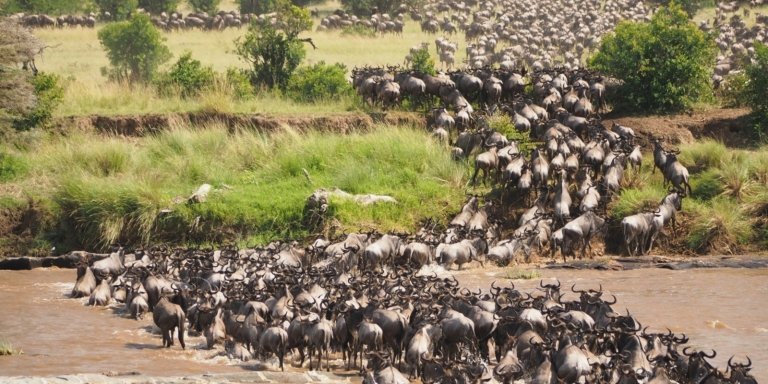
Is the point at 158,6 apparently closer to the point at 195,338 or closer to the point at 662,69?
the point at 662,69

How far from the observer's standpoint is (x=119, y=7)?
53875 mm

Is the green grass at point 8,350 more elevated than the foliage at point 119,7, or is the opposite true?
the green grass at point 8,350

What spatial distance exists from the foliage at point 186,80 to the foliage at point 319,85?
6.99 ft

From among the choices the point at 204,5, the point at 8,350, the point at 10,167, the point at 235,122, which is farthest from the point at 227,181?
the point at 204,5

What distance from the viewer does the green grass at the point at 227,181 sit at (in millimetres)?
23094

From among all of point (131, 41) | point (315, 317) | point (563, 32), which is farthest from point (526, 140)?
point (563, 32)

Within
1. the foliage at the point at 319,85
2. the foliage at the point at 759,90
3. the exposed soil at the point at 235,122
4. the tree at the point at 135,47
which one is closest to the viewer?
the foliage at the point at 759,90

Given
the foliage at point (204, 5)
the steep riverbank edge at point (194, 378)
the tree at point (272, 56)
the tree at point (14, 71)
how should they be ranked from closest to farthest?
the steep riverbank edge at point (194, 378), the tree at point (14, 71), the tree at point (272, 56), the foliage at point (204, 5)

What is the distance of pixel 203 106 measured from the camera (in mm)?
28609

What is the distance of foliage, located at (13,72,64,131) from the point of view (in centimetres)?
2652

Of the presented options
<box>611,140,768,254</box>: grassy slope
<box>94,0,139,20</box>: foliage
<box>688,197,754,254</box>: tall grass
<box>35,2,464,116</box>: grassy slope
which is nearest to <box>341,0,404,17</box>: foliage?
<box>35,2,464,116</box>: grassy slope

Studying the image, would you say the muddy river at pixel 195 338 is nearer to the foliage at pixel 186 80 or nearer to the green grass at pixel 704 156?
the green grass at pixel 704 156

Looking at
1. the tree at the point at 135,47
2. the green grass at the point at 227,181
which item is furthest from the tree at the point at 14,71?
the tree at the point at 135,47

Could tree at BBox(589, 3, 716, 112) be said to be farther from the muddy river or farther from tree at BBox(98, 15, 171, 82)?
tree at BBox(98, 15, 171, 82)
